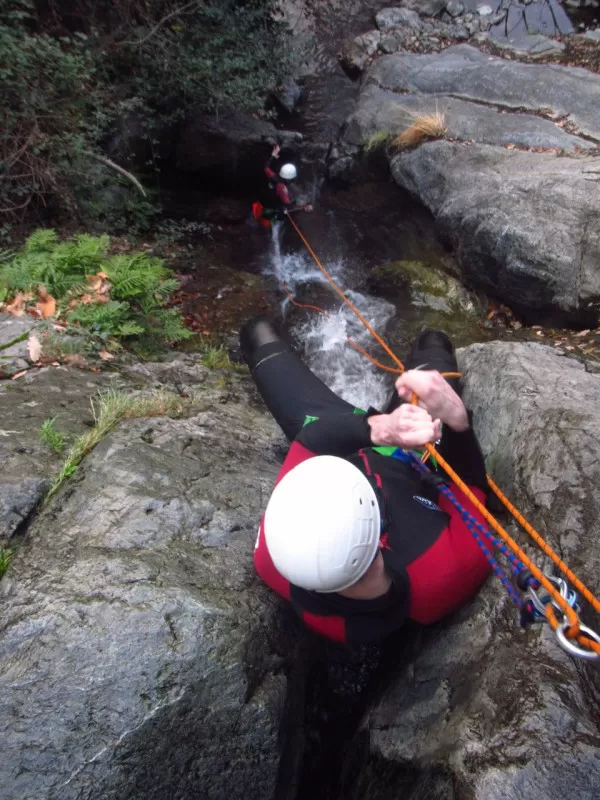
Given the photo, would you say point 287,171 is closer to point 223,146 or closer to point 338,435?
point 223,146

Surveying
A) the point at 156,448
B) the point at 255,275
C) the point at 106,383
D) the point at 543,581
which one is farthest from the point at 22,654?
the point at 255,275

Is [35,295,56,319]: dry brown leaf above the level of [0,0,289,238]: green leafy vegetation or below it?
below

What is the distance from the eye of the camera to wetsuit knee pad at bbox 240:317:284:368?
4117mm

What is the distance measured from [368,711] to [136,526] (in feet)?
5.04

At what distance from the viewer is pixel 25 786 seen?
1802 mm

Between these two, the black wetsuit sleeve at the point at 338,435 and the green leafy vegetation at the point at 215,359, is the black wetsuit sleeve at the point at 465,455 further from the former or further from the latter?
the green leafy vegetation at the point at 215,359

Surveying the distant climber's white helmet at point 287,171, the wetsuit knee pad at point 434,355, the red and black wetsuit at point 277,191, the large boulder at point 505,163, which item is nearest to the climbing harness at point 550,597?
the wetsuit knee pad at point 434,355

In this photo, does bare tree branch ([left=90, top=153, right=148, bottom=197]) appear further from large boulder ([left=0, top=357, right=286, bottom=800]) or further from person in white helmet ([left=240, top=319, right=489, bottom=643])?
person in white helmet ([left=240, top=319, right=489, bottom=643])

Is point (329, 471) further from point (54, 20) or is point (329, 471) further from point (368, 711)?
point (54, 20)

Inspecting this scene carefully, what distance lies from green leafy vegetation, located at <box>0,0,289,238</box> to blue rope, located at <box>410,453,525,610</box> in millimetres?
5228

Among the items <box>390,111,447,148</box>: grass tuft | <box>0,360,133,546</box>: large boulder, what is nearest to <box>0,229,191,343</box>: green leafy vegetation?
<box>0,360,133,546</box>: large boulder

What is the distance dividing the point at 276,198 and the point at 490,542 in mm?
6938

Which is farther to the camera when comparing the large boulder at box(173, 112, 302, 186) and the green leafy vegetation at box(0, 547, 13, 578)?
the large boulder at box(173, 112, 302, 186)

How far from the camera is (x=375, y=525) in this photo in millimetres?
A: 1950
